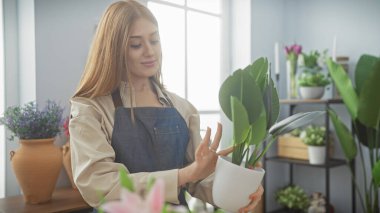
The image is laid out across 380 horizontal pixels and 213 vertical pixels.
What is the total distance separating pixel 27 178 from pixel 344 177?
90.4 inches

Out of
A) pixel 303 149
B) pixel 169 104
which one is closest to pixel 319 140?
pixel 303 149

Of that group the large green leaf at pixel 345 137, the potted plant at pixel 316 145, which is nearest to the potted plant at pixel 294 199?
the potted plant at pixel 316 145

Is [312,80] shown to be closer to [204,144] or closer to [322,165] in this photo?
[322,165]

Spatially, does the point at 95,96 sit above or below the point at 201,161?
above

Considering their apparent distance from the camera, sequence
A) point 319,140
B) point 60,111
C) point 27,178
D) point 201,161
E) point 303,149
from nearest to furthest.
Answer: point 201,161 < point 27,178 < point 60,111 < point 319,140 < point 303,149

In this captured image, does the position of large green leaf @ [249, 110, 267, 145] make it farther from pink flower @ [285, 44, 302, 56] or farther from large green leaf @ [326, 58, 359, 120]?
pink flower @ [285, 44, 302, 56]

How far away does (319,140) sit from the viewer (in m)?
2.53

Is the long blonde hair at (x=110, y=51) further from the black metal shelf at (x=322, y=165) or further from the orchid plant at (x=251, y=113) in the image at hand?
the black metal shelf at (x=322, y=165)

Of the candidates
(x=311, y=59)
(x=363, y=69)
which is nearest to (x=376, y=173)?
(x=363, y=69)

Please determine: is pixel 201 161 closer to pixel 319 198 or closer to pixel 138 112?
pixel 138 112

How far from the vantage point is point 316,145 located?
2551 millimetres

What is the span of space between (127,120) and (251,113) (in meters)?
0.44

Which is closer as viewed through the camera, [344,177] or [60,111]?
[60,111]

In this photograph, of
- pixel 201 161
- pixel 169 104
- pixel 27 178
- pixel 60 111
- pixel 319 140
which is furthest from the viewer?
pixel 319 140
